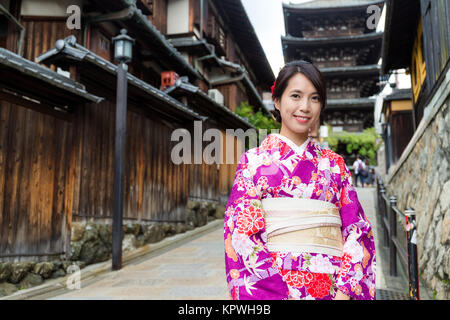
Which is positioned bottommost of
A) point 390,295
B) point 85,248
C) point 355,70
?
point 390,295

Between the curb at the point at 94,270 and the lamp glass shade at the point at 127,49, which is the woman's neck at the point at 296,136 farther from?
the lamp glass shade at the point at 127,49

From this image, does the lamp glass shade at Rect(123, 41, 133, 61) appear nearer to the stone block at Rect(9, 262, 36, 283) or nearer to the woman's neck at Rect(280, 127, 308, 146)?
the stone block at Rect(9, 262, 36, 283)

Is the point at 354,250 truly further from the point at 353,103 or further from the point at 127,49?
the point at 353,103

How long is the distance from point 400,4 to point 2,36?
320 inches

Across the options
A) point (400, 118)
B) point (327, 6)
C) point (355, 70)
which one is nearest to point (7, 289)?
point (400, 118)

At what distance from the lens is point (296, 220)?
170 centimetres

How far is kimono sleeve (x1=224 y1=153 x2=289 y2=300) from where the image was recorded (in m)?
1.59

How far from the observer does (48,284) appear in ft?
19.2

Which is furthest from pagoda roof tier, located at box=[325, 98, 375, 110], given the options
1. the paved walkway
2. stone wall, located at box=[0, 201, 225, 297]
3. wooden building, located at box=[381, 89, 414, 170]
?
the paved walkway

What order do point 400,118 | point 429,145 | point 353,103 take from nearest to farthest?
point 429,145 → point 400,118 → point 353,103

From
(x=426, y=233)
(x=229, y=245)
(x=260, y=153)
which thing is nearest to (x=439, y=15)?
(x=426, y=233)

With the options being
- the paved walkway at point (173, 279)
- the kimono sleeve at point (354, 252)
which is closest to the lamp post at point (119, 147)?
the paved walkway at point (173, 279)

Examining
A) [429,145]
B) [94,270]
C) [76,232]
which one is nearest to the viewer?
[429,145]

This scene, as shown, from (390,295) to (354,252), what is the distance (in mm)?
3544
